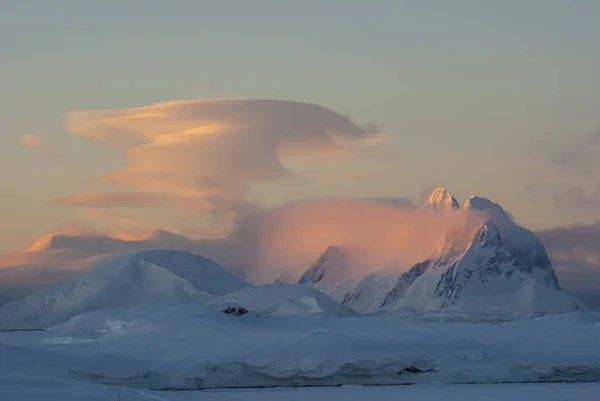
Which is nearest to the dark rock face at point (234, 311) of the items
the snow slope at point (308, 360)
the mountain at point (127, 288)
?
the snow slope at point (308, 360)

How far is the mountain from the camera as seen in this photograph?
124688 mm

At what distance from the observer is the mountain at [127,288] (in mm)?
124688

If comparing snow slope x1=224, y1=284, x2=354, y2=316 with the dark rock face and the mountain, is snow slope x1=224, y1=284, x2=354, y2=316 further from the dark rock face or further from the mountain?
the dark rock face

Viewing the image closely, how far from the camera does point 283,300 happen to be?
108 meters

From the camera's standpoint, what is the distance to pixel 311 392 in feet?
137

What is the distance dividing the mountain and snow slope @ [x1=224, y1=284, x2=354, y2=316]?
29.1 feet

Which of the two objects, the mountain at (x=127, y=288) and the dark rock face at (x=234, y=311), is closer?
the dark rock face at (x=234, y=311)

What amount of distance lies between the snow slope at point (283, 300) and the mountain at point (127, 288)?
29.1 feet

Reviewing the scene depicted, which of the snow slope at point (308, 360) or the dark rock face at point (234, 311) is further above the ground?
the dark rock face at point (234, 311)

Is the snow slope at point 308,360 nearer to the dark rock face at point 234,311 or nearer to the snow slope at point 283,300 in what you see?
the dark rock face at point 234,311

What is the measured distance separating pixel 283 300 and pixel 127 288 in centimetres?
2818

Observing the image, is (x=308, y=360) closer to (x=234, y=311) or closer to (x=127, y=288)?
(x=234, y=311)

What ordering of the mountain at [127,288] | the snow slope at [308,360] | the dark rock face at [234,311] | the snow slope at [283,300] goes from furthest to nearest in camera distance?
the mountain at [127,288]
the snow slope at [283,300]
the dark rock face at [234,311]
the snow slope at [308,360]

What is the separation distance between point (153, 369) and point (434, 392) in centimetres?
1377
